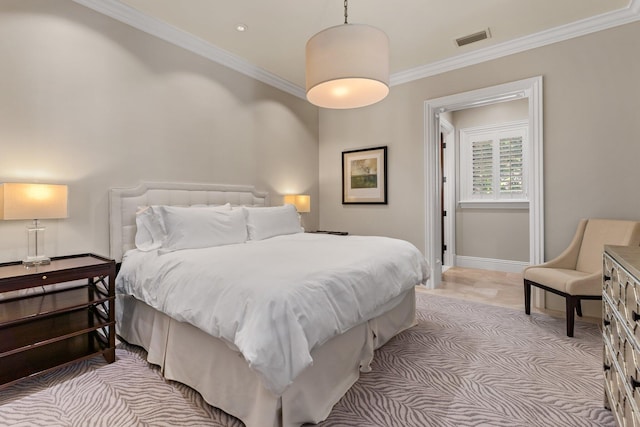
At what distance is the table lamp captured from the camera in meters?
2.05

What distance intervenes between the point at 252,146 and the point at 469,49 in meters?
2.87

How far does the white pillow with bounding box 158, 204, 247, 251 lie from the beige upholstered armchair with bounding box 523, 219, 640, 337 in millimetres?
2865

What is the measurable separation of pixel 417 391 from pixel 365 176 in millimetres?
3246

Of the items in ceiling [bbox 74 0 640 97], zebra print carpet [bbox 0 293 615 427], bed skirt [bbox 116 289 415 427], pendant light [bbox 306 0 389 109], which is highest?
ceiling [bbox 74 0 640 97]

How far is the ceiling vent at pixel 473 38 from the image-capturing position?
3.36 m

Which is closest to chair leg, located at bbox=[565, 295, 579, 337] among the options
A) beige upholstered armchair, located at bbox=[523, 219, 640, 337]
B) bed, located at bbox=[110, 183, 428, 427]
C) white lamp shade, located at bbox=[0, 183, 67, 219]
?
beige upholstered armchair, located at bbox=[523, 219, 640, 337]

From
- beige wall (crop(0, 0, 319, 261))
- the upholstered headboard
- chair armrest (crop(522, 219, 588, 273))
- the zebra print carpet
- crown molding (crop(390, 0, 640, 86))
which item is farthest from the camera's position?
chair armrest (crop(522, 219, 588, 273))

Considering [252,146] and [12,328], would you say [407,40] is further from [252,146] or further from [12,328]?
[12,328]

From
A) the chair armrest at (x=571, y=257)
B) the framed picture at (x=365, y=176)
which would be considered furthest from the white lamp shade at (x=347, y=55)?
the chair armrest at (x=571, y=257)

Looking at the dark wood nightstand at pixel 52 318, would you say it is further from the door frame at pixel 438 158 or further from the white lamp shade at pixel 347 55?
the door frame at pixel 438 158

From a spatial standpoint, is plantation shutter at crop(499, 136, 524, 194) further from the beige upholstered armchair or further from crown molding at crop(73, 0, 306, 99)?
crown molding at crop(73, 0, 306, 99)

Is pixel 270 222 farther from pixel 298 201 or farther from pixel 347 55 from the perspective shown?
pixel 347 55

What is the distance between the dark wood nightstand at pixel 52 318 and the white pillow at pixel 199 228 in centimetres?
49

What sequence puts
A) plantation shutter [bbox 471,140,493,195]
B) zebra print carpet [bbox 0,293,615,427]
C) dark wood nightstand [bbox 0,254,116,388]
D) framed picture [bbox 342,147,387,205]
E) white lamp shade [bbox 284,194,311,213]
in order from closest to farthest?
zebra print carpet [bbox 0,293,615,427]
dark wood nightstand [bbox 0,254,116,388]
white lamp shade [bbox 284,194,311,213]
framed picture [bbox 342,147,387,205]
plantation shutter [bbox 471,140,493,195]
